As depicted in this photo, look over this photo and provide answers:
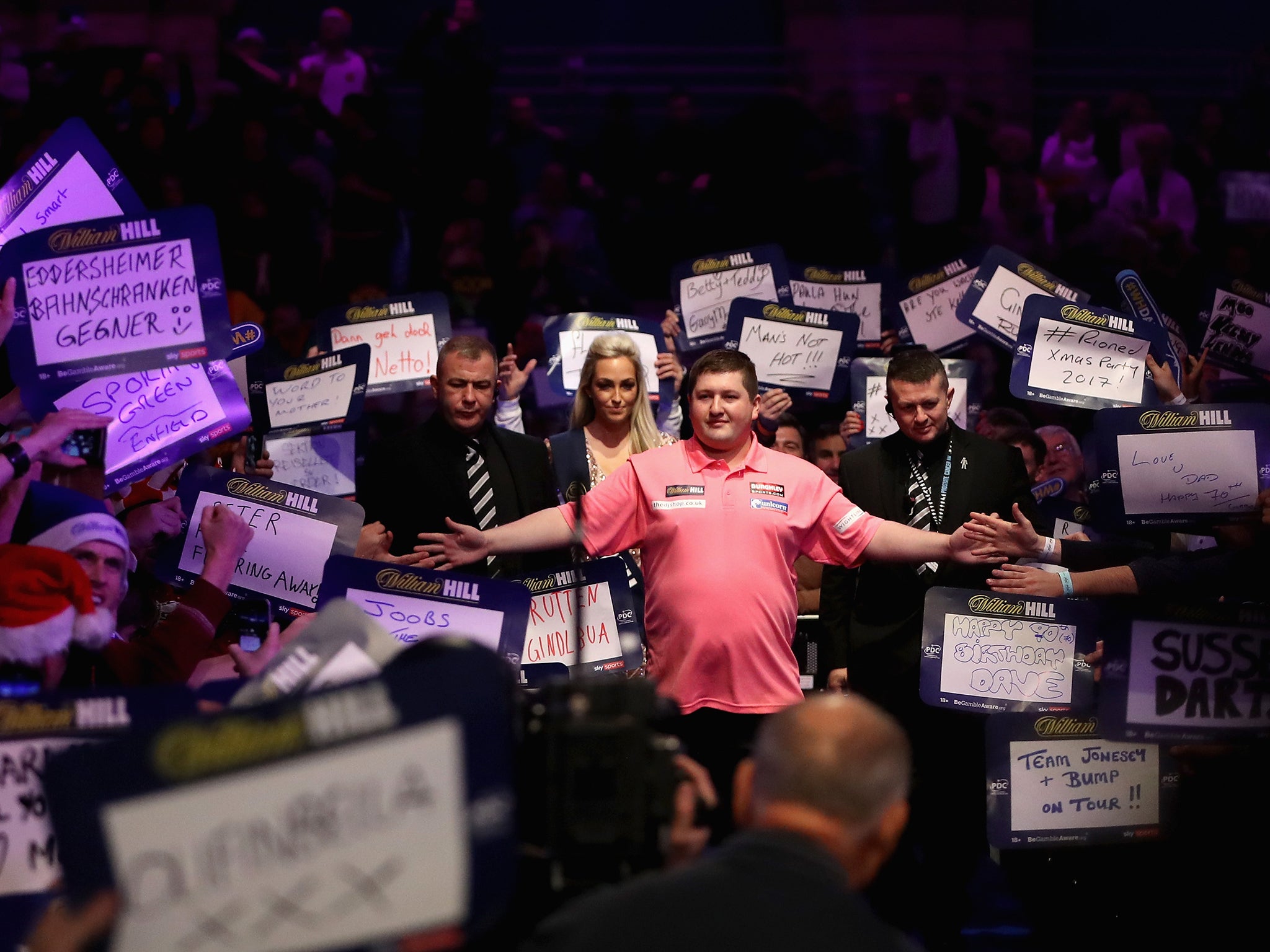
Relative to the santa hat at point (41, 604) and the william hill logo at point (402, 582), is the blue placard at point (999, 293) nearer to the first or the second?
the william hill logo at point (402, 582)

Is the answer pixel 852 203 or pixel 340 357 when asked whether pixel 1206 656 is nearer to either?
pixel 340 357

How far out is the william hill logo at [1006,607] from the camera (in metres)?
4.82

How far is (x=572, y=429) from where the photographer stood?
17.9 feet

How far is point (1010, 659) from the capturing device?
15.9 feet

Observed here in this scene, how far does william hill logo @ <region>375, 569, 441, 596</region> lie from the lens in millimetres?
4148

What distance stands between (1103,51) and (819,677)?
30.1ft

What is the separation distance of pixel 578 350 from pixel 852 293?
5.15 feet

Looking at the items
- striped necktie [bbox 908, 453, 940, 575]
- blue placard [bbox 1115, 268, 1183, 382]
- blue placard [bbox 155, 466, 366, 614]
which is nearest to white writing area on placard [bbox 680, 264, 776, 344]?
blue placard [bbox 1115, 268, 1183, 382]

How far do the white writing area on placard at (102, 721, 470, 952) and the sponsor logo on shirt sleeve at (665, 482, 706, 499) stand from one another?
224 cm

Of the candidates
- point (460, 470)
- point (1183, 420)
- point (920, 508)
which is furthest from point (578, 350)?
point (1183, 420)

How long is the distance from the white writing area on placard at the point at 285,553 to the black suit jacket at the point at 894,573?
1.78m

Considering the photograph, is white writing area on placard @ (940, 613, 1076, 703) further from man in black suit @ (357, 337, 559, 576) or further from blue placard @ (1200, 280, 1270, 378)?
blue placard @ (1200, 280, 1270, 378)

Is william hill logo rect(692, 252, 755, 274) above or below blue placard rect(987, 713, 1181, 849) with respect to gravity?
above

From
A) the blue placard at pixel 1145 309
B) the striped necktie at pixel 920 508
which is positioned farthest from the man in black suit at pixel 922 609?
the blue placard at pixel 1145 309
